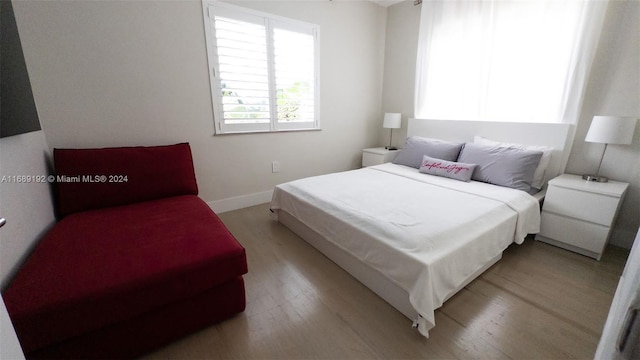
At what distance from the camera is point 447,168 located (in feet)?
8.57

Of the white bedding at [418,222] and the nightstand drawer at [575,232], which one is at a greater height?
the white bedding at [418,222]

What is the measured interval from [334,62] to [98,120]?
2.68 metres

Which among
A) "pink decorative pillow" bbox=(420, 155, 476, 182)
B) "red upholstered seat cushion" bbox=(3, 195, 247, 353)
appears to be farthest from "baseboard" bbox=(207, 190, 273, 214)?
"pink decorative pillow" bbox=(420, 155, 476, 182)

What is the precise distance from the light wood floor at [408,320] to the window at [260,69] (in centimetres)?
168

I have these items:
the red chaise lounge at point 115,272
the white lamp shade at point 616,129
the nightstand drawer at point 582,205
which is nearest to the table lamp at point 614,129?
the white lamp shade at point 616,129

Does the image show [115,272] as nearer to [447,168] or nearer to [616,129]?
[447,168]

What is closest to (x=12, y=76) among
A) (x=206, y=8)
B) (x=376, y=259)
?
(x=206, y=8)

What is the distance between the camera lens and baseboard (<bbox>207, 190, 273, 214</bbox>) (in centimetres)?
288

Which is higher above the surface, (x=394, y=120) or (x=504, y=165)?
(x=394, y=120)

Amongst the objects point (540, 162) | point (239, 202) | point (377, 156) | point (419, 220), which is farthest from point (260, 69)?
point (540, 162)

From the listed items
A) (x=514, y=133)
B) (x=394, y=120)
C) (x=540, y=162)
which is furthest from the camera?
(x=394, y=120)

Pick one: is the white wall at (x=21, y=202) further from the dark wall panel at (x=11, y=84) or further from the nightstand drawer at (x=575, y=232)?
the nightstand drawer at (x=575, y=232)

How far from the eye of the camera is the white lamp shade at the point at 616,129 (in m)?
1.90

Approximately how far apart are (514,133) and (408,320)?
228cm
